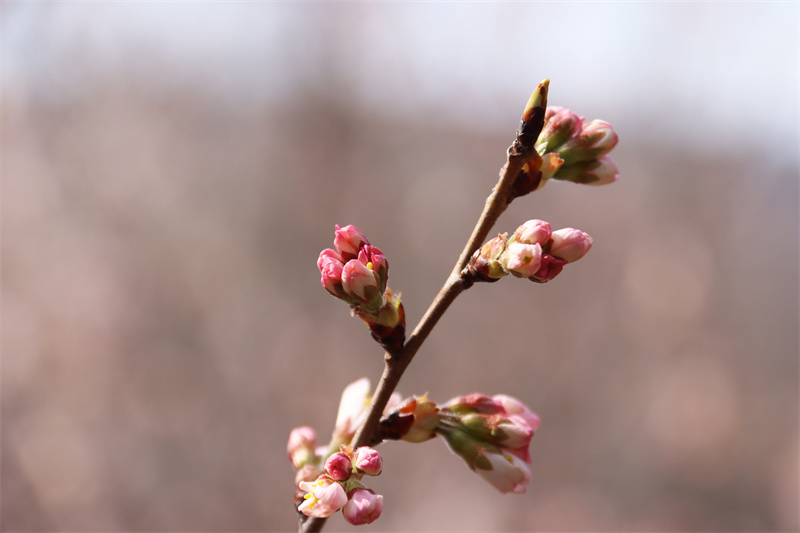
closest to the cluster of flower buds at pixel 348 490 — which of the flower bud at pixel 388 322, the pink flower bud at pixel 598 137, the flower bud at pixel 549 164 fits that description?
the flower bud at pixel 388 322

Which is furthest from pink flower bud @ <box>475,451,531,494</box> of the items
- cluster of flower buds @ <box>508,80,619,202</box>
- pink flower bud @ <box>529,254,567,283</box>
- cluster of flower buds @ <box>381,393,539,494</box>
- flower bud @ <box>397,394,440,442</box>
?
cluster of flower buds @ <box>508,80,619,202</box>

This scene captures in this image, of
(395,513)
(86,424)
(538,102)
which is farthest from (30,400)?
(538,102)

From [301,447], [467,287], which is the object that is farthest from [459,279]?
[301,447]

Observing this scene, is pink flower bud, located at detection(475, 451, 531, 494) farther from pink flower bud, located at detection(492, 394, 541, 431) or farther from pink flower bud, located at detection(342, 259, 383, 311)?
pink flower bud, located at detection(342, 259, 383, 311)

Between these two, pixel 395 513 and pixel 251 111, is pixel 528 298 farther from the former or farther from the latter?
pixel 251 111

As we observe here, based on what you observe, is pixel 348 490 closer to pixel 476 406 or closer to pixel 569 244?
pixel 476 406

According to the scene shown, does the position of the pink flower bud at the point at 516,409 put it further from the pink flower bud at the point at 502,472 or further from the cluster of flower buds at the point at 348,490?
the cluster of flower buds at the point at 348,490

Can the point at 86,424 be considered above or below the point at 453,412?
below

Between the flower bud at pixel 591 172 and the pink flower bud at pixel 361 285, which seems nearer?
the pink flower bud at pixel 361 285
